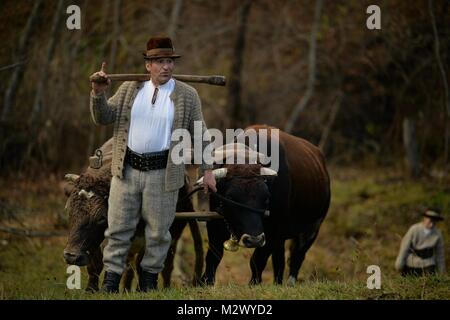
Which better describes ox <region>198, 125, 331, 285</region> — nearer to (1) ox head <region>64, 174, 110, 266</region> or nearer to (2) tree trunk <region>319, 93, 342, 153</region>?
(1) ox head <region>64, 174, 110, 266</region>

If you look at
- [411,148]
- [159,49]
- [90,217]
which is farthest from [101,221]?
[411,148]

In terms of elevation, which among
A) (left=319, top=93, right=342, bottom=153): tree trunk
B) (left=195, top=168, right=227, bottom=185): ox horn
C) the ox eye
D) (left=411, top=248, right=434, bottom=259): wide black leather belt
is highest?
(left=319, top=93, right=342, bottom=153): tree trunk

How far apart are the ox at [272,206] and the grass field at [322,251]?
1.16ft

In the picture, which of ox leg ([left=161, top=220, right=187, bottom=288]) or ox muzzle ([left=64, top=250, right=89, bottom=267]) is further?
ox leg ([left=161, top=220, right=187, bottom=288])

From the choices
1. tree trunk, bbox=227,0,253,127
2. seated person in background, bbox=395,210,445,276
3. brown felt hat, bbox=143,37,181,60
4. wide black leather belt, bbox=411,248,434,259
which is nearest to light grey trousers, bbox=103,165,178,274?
brown felt hat, bbox=143,37,181,60

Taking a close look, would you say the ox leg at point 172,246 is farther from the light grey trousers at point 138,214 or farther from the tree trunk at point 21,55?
the tree trunk at point 21,55

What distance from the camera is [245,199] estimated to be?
8.22 m

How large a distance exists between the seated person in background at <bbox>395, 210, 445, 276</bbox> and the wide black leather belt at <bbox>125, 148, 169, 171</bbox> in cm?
550

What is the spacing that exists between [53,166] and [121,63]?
2.55 meters

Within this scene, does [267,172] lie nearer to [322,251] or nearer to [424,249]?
[424,249]

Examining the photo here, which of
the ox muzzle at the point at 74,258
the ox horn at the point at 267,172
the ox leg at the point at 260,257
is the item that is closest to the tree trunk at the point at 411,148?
the ox leg at the point at 260,257

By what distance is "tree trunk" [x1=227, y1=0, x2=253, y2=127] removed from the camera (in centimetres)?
2106

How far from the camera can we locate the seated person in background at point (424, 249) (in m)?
11.7

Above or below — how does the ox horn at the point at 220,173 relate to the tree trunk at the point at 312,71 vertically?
below
